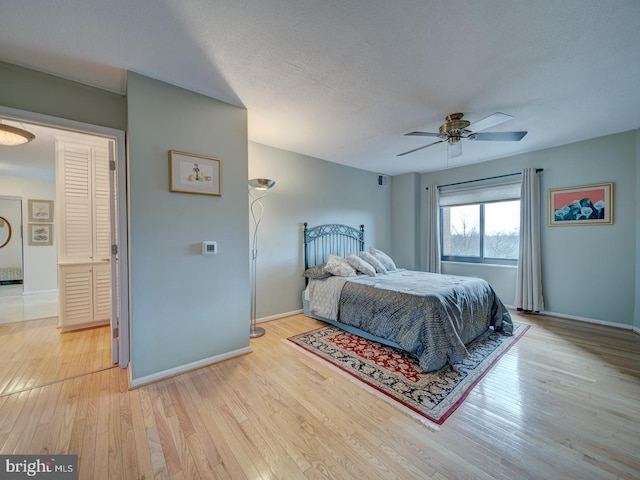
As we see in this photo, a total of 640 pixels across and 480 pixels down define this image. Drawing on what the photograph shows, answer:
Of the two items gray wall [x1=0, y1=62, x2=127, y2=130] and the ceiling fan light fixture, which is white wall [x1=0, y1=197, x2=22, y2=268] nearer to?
the ceiling fan light fixture

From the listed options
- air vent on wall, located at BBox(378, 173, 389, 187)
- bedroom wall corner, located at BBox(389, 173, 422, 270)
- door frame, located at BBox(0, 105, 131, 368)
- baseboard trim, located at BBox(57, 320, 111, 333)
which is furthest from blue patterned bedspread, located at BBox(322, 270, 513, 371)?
baseboard trim, located at BBox(57, 320, 111, 333)

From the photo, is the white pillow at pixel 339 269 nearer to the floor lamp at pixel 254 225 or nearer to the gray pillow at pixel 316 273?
the gray pillow at pixel 316 273

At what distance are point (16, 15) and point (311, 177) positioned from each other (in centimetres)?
314

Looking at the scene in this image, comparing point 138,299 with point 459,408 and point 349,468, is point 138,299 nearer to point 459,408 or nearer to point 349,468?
point 349,468

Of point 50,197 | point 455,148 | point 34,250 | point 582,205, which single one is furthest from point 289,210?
point 34,250

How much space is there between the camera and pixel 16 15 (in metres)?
1.47

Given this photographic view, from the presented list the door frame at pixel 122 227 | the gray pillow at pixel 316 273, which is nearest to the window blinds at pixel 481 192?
the gray pillow at pixel 316 273

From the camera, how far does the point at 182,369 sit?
222 cm

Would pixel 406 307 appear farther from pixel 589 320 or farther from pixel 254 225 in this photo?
pixel 589 320

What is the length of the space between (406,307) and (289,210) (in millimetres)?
2207

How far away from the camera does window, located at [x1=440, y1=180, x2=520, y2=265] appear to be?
4.14 m

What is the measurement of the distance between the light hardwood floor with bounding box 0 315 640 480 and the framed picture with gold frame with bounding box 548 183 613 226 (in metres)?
1.97

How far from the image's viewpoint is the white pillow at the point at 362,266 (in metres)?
3.62

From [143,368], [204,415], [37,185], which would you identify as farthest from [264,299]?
[37,185]
